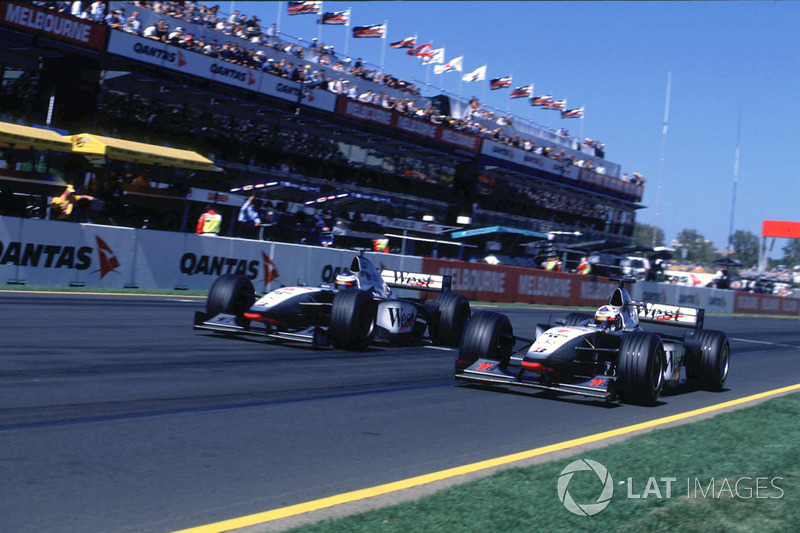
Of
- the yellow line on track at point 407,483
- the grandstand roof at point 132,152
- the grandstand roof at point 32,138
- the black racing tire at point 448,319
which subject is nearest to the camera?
the yellow line on track at point 407,483

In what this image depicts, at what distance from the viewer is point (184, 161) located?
2344 centimetres

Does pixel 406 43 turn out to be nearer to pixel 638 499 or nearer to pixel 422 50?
pixel 422 50

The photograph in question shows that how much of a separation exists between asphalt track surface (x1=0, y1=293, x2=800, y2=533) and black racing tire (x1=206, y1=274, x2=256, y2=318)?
1.34 feet

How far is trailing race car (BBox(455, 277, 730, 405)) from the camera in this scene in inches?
347

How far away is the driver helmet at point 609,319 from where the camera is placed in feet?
32.0

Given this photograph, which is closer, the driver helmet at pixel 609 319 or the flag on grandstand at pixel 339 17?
the driver helmet at pixel 609 319

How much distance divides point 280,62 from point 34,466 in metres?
30.4

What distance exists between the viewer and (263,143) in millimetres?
33500

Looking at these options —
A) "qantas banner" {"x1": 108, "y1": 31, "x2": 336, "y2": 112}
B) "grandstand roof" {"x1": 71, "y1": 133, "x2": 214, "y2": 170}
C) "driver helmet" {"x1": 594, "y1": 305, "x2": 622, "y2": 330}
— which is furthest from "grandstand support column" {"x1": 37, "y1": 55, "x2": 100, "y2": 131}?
"driver helmet" {"x1": 594, "y1": 305, "x2": 622, "y2": 330}

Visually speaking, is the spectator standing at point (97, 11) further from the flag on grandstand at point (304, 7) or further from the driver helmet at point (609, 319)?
the driver helmet at point (609, 319)

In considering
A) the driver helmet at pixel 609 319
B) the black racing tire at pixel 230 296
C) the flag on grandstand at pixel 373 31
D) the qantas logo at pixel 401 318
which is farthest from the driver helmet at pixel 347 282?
the flag on grandstand at pixel 373 31

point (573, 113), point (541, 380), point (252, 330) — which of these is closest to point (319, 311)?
point (252, 330)

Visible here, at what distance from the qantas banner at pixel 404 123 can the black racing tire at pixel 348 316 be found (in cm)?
2491

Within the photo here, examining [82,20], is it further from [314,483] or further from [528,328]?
[314,483]
